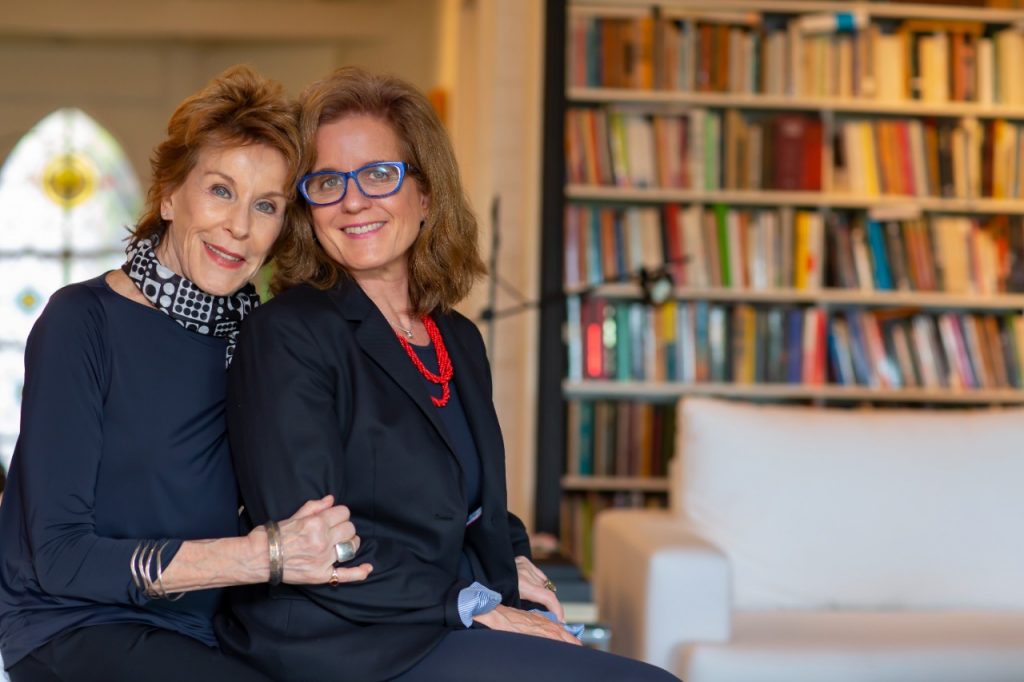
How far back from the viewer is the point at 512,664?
1.77 meters

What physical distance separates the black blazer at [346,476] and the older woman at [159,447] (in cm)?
6

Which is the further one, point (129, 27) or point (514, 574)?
point (129, 27)

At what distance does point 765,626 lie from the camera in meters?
3.12

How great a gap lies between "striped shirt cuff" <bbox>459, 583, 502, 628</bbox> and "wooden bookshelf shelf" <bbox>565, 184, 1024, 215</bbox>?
9.95 feet

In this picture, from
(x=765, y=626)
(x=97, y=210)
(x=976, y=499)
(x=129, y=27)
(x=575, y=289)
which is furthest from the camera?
(x=97, y=210)

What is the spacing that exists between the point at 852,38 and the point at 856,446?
7.08ft

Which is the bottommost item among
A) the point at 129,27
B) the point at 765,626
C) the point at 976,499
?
the point at 765,626

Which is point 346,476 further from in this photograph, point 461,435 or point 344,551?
point 461,435

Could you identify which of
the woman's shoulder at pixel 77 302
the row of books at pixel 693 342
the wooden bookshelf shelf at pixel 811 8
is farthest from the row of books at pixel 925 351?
the woman's shoulder at pixel 77 302

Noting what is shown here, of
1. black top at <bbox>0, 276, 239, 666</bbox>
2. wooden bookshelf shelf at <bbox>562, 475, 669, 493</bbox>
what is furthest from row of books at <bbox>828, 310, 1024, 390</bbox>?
black top at <bbox>0, 276, 239, 666</bbox>

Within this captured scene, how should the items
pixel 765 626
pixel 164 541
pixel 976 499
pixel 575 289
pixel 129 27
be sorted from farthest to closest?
pixel 129 27, pixel 575 289, pixel 976 499, pixel 765 626, pixel 164 541

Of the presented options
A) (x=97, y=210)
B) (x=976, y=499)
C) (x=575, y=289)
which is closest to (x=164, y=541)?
(x=976, y=499)

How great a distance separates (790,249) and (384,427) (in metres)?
3.38

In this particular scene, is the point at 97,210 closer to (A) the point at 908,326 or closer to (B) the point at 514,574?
(A) the point at 908,326
